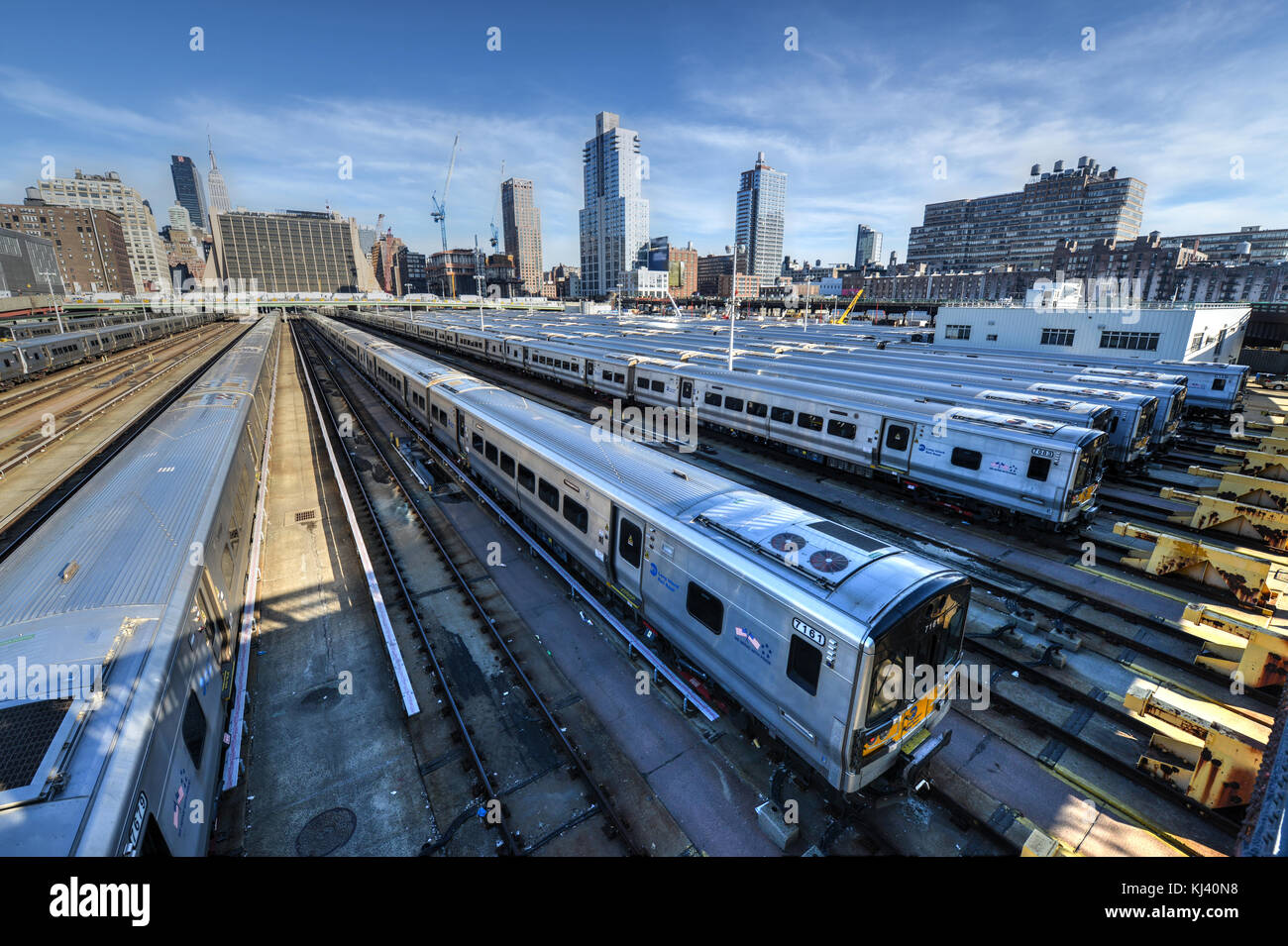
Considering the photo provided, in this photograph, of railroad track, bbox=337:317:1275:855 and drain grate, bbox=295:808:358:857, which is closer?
drain grate, bbox=295:808:358:857

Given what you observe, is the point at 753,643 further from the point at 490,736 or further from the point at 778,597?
the point at 490,736

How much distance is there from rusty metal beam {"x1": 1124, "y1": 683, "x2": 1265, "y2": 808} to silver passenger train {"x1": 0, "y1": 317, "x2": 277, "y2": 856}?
1250cm

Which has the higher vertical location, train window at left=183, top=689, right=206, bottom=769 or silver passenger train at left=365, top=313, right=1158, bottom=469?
silver passenger train at left=365, top=313, right=1158, bottom=469

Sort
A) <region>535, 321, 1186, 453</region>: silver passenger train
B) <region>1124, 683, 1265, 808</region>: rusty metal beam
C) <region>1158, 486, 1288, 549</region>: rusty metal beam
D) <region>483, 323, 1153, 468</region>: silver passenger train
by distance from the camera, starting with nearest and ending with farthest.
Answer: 1. <region>1124, 683, 1265, 808</region>: rusty metal beam
2. <region>1158, 486, 1288, 549</region>: rusty metal beam
3. <region>483, 323, 1153, 468</region>: silver passenger train
4. <region>535, 321, 1186, 453</region>: silver passenger train

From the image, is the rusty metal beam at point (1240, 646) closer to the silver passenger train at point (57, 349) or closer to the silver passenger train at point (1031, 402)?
the silver passenger train at point (1031, 402)

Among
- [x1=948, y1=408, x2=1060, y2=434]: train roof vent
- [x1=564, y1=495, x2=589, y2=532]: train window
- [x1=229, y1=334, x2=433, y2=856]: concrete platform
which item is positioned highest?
[x1=948, y1=408, x2=1060, y2=434]: train roof vent

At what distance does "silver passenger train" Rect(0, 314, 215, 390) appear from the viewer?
36.8 meters

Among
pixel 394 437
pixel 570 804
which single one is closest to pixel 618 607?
pixel 570 804

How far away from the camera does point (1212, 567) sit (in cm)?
1290

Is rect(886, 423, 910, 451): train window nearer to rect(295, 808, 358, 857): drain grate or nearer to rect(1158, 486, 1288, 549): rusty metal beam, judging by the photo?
rect(1158, 486, 1288, 549): rusty metal beam

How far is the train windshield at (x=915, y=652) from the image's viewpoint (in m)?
6.37

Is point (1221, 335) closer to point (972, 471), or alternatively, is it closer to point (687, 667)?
point (972, 471)

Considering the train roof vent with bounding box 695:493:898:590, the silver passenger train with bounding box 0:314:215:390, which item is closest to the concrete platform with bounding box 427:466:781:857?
the train roof vent with bounding box 695:493:898:590

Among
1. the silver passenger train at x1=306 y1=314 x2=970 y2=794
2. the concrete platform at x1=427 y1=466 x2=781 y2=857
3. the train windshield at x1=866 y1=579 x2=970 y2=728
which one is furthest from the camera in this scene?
the concrete platform at x1=427 y1=466 x2=781 y2=857
